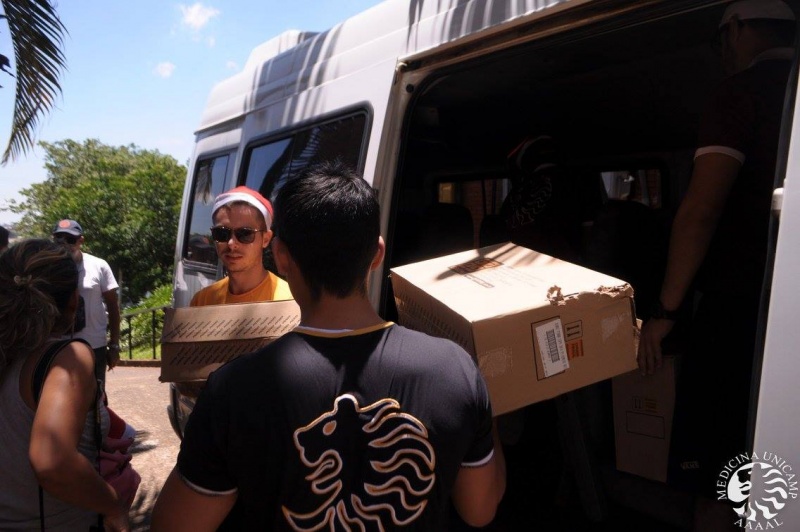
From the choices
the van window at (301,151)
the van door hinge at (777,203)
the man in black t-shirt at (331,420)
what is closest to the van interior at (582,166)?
the van window at (301,151)

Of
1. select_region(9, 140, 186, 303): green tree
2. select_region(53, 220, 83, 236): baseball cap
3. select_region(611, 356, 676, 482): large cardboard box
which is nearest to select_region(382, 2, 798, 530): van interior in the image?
select_region(611, 356, 676, 482): large cardboard box

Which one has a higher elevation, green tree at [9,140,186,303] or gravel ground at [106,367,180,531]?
green tree at [9,140,186,303]

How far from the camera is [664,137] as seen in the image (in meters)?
4.52

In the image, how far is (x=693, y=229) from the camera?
194cm

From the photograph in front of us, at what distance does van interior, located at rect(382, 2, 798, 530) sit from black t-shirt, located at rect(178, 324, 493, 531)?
3.88 ft

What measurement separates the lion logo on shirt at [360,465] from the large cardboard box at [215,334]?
0.77 meters

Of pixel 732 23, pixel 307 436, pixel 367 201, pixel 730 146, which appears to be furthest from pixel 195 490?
pixel 732 23

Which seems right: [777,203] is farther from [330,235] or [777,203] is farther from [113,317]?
[113,317]

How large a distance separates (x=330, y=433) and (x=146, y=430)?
5873 mm

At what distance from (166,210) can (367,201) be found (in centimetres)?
2453

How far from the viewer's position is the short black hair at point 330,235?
1.33 metres

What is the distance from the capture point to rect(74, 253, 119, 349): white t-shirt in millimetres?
5055

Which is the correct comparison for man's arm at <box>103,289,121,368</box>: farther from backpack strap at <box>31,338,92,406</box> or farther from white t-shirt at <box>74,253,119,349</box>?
backpack strap at <box>31,338,92,406</box>

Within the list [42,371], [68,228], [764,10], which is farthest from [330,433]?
[68,228]
